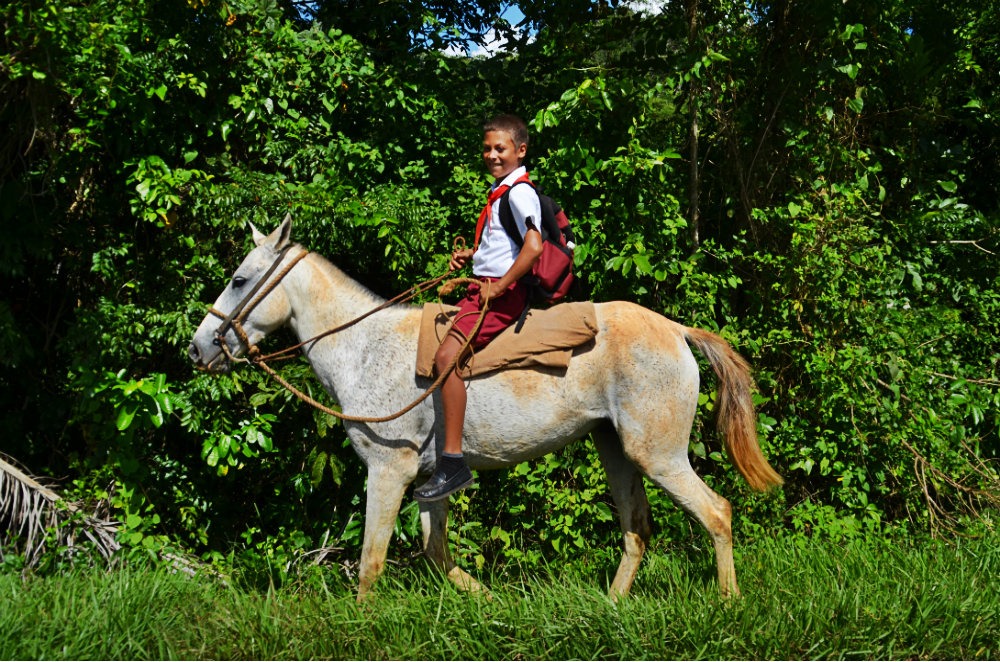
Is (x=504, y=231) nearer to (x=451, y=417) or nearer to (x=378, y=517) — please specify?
(x=451, y=417)

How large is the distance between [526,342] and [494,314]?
234mm

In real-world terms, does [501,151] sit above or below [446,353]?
above

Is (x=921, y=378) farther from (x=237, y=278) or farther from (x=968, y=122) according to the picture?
(x=237, y=278)

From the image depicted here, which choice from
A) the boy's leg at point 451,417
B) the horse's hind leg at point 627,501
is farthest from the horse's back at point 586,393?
the horse's hind leg at point 627,501

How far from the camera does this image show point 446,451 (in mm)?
4383

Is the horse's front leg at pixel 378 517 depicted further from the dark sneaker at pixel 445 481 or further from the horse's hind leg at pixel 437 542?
the horse's hind leg at pixel 437 542

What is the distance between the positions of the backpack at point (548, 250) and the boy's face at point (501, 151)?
6.5 inches

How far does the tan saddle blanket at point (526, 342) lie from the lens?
4.47 m

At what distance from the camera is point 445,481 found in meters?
4.31

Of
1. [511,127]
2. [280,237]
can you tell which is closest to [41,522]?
[280,237]

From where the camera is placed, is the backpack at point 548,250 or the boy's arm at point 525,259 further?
the backpack at point 548,250

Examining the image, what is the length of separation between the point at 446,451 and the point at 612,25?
3836 mm

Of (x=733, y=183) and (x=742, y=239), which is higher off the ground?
(x=733, y=183)

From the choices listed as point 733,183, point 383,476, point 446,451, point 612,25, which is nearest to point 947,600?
point 446,451
